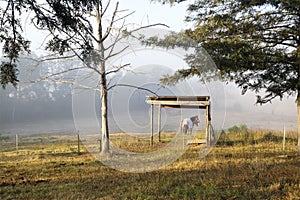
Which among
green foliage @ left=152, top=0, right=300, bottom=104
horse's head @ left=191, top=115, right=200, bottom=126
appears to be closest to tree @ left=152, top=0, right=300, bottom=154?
green foliage @ left=152, top=0, right=300, bottom=104

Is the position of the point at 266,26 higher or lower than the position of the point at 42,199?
higher

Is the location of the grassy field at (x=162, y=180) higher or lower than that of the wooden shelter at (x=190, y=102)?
lower

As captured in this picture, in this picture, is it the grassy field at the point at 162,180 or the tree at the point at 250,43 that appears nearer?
the grassy field at the point at 162,180

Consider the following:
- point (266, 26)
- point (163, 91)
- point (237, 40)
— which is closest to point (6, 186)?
point (163, 91)

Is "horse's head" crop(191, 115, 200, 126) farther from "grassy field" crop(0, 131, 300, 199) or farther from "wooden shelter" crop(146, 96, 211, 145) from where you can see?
"grassy field" crop(0, 131, 300, 199)

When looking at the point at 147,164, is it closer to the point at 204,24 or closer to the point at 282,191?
the point at 282,191

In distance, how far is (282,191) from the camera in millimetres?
6445

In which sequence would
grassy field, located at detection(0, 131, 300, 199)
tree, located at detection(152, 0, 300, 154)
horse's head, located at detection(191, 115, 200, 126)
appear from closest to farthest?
grassy field, located at detection(0, 131, 300, 199)
tree, located at detection(152, 0, 300, 154)
horse's head, located at detection(191, 115, 200, 126)

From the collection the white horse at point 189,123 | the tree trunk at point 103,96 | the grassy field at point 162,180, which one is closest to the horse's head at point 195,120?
the white horse at point 189,123

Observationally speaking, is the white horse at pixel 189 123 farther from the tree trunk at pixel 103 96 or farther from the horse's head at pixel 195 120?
the tree trunk at pixel 103 96

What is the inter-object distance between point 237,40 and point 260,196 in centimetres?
751

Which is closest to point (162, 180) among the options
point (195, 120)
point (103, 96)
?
point (103, 96)

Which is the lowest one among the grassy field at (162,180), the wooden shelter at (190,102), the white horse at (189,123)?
the grassy field at (162,180)

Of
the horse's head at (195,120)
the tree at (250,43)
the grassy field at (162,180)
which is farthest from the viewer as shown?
the horse's head at (195,120)
